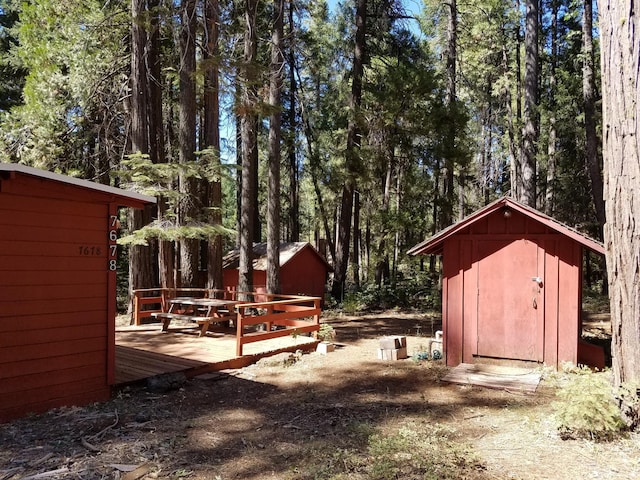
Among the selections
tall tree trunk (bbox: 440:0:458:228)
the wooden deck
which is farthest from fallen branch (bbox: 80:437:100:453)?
tall tree trunk (bbox: 440:0:458:228)

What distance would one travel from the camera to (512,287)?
786cm

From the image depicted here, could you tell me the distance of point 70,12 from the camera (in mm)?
13086

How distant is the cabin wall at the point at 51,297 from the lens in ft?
17.7

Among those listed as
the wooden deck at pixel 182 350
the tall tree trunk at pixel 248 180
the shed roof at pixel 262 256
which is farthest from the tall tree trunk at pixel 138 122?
the shed roof at pixel 262 256

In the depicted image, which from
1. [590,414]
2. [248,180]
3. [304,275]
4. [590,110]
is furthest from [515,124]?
[590,414]

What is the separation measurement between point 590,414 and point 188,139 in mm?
10005

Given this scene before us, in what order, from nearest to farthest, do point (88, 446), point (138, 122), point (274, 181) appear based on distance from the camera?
1. point (88, 446)
2. point (138, 122)
3. point (274, 181)

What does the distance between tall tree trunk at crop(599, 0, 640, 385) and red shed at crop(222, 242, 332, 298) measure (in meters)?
13.0

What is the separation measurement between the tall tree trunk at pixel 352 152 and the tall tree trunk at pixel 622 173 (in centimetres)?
1215

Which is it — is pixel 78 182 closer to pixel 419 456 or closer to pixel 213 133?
pixel 419 456

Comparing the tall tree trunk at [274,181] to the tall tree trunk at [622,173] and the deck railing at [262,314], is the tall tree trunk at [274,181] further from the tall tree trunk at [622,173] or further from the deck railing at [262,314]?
the tall tree trunk at [622,173]

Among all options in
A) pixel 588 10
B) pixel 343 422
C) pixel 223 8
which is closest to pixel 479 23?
pixel 588 10

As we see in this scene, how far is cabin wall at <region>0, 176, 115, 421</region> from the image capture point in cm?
539

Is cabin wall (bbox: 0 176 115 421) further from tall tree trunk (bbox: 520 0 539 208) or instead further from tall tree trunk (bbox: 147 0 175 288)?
tall tree trunk (bbox: 520 0 539 208)
